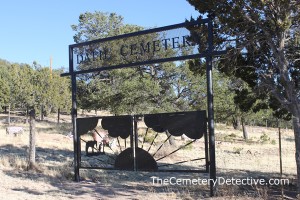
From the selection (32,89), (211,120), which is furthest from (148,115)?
(32,89)

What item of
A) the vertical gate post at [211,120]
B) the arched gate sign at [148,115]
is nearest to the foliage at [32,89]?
the arched gate sign at [148,115]

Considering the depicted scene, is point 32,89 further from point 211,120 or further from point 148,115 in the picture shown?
point 211,120

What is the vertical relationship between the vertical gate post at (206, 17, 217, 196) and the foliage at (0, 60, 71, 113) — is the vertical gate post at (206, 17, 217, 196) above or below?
below

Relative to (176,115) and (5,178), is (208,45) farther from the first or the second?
(5,178)

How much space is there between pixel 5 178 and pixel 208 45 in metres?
6.11

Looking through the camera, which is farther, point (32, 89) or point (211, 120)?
point (32, 89)

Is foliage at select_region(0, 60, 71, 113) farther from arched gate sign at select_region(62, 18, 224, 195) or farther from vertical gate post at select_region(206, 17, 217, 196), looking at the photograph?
vertical gate post at select_region(206, 17, 217, 196)

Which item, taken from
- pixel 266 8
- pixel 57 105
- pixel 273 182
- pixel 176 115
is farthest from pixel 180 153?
pixel 57 105

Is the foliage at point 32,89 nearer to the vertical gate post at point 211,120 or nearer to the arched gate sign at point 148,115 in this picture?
the arched gate sign at point 148,115

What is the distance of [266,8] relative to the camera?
7.86 metres

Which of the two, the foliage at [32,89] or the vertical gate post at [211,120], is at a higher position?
the foliage at [32,89]

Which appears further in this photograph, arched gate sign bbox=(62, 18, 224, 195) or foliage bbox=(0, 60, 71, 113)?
foliage bbox=(0, 60, 71, 113)

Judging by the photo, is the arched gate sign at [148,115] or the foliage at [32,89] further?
the foliage at [32,89]

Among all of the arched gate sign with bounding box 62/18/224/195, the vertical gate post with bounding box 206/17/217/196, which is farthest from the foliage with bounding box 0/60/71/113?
the vertical gate post with bounding box 206/17/217/196
